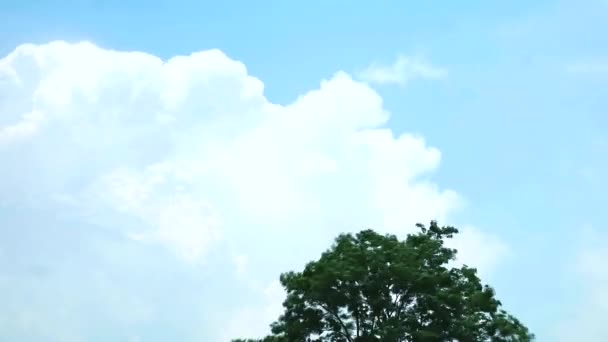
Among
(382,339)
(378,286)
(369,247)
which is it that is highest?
(369,247)

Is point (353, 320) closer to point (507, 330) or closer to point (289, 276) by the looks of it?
point (289, 276)

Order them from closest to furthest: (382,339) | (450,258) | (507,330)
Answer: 1. (382,339)
2. (507,330)
3. (450,258)

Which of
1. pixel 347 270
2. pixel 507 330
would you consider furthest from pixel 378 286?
pixel 507 330

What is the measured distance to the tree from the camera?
40031 millimetres

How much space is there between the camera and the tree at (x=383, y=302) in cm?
4003

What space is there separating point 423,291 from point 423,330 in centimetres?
216

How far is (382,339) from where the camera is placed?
38625 mm

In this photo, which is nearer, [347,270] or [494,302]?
[347,270]

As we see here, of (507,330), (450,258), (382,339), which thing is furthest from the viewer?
(450,258)

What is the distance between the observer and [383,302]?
40000 mm

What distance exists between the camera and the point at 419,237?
45.7m

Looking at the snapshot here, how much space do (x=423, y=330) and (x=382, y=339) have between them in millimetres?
2340

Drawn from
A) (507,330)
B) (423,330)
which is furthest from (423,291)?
(507,330)

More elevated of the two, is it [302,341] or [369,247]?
[369,247]
